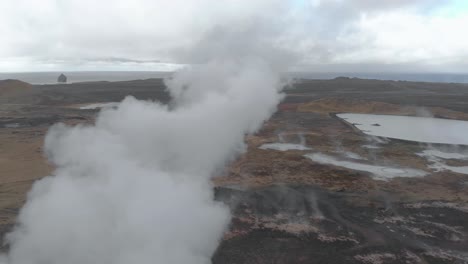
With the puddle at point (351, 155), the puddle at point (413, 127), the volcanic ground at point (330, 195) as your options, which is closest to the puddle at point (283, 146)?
the volcanic ground at point (330, 195)

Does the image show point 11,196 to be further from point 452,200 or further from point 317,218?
point 452,200

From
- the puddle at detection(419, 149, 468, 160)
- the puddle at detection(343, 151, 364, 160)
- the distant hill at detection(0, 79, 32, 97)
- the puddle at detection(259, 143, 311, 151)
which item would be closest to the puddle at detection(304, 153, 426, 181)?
the puddle at detection(343, 151, 364, 160)

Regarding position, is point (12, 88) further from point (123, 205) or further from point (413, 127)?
point (123, 205)

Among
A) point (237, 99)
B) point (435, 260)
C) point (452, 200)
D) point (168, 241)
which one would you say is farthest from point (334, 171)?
point (168, 241)

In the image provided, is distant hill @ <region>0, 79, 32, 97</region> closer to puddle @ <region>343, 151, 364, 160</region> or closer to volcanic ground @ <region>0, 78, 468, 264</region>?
volcanic ground @ <region>0, 78, 468, 264</region>

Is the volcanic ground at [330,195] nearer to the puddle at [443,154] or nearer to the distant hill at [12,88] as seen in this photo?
the puddle at [443,154]
